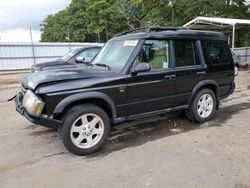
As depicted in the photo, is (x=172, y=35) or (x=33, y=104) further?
(x=172, y=35)

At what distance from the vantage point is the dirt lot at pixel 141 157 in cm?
350

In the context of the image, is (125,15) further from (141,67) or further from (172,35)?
(141,67)

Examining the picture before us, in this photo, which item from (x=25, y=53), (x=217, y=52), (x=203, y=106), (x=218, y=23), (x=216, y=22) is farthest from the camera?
(x=25, y=53)

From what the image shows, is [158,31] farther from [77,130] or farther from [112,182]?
[112,182]

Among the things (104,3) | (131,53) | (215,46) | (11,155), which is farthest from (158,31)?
(104,3)

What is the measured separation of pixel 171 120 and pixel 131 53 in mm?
2096

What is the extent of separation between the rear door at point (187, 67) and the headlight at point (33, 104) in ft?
8.78

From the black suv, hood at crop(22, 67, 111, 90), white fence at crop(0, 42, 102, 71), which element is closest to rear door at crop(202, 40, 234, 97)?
the black suv

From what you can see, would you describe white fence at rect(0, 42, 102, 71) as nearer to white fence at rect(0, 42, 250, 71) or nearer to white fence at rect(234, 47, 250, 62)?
white fence at rect(0, 42, 250, 71)

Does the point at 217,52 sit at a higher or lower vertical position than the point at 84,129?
higher

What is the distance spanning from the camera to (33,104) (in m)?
3.95

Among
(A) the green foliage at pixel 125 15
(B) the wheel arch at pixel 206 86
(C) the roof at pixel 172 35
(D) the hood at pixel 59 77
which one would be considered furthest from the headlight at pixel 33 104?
(A) the green foliage at pixel 125 15

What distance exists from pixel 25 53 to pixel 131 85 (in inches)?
702

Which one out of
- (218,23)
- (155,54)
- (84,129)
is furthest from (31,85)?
(218,23)
